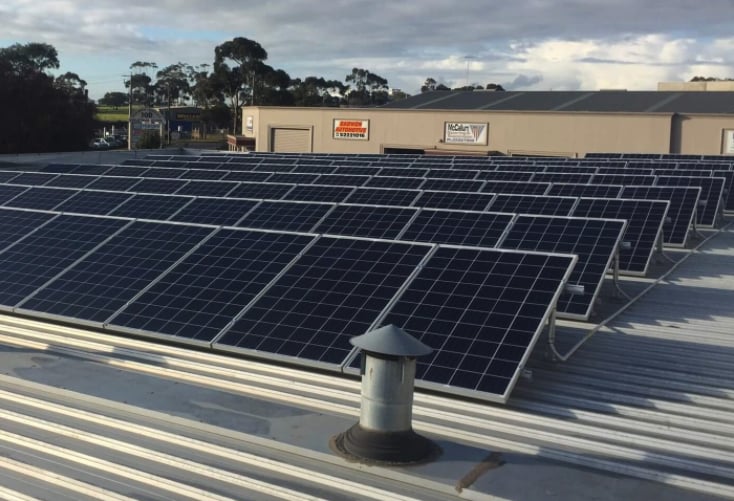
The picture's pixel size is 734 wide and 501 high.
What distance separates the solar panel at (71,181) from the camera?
30.6 meters

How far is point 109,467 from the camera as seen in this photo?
7262 mm

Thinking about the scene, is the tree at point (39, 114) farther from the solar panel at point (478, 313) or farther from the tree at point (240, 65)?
the solar panel at point (478, 313)

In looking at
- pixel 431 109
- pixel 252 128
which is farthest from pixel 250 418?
pixel 252 128

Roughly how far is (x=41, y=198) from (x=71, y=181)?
26.5 ft

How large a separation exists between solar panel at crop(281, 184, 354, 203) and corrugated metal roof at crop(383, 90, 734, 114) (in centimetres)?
4631

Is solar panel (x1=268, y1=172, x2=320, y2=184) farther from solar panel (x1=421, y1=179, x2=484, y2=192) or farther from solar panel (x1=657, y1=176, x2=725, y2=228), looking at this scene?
solar panel (x1=657, y1=176, x2=725, y2=228)

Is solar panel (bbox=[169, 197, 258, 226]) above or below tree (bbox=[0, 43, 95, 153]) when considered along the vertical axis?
below

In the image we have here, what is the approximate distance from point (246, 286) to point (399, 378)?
451cm

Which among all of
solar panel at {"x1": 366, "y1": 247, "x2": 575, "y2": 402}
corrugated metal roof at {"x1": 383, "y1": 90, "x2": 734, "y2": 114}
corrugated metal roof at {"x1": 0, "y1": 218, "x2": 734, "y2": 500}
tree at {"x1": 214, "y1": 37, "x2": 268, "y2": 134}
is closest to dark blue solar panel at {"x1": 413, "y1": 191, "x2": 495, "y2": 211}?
solar panel at {"x1": 366, "y1": 247, "x2": 575, "y2": 402}

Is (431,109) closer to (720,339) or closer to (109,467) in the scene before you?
(720,339)

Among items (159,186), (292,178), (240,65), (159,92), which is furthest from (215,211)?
(159,92)

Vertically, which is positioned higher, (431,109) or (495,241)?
(431,109)

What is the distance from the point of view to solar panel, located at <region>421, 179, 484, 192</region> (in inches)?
1009

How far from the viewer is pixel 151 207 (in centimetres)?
2022
